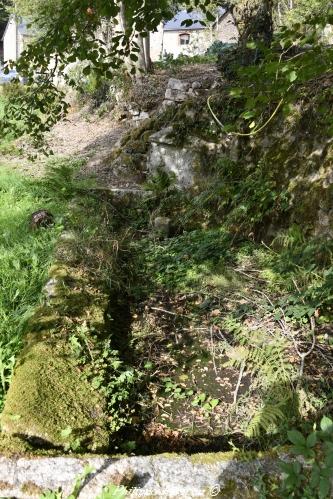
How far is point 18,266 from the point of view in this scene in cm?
464

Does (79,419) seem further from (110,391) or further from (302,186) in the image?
(302,186)

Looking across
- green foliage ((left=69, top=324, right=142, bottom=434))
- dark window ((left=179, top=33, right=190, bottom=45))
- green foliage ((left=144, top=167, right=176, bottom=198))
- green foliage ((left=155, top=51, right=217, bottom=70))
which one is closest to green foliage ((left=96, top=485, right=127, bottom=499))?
green foliage ((left=69, top=324, right=142, bottom=434))

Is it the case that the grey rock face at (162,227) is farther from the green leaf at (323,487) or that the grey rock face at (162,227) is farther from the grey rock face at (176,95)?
the green leaf at (323,487)

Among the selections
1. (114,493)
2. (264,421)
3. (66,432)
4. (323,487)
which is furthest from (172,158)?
(323,487)

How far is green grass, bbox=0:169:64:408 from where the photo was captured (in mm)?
3475

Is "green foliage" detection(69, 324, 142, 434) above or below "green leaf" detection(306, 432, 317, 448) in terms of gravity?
below

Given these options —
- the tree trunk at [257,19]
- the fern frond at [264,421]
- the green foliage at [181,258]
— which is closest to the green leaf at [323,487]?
the fern frond at [264,421]

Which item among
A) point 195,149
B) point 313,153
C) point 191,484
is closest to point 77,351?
point 191,484

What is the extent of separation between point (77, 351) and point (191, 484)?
1398mm

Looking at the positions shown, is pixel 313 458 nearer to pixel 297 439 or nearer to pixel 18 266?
pixel 297 439

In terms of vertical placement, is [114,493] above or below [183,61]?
below

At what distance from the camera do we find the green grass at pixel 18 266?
137 inches

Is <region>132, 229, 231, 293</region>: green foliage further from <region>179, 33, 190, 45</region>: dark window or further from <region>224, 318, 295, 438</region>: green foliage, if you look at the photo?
<region>179, 33, 190, 45</region>: dark window

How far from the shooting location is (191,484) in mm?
2271
